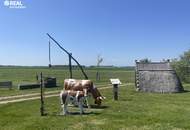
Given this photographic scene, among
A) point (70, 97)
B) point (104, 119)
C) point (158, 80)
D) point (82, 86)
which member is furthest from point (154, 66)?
point (104, 119)

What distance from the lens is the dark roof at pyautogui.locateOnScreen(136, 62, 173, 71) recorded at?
37.0 meters

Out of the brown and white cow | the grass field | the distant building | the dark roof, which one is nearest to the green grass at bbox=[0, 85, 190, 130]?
the grass field

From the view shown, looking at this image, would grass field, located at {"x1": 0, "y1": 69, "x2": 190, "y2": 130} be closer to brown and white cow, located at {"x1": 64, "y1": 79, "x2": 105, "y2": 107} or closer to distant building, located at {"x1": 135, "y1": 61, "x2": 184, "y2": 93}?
brown and white cow, located at {"x1": 64, "y1": 79, "x2": 105, "y2": 107}

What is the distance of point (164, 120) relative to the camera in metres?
16.7

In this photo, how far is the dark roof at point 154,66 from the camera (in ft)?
121

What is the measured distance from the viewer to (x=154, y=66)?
124 feet

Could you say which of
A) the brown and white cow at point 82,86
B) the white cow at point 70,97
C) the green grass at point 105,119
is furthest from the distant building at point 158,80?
the white cow at point 70,97

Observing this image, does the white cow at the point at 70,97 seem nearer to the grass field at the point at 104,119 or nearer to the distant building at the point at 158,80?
the grass field at the point at 104,119

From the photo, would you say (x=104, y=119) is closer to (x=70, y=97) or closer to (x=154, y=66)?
(x=70, y=97)

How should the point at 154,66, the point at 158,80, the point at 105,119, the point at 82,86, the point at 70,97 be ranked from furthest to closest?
the point at 154,66 < the point at 158,80 < the point at 82,86 < the point at 70,97 < the point at 105,119

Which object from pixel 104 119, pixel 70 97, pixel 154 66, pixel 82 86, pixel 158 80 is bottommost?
pixel 104 119

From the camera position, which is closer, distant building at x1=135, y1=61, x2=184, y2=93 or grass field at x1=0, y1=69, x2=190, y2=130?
grass field at x1=0, y1=69, x2=190, y2=130

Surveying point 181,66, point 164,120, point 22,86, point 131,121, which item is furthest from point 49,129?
point 181,66

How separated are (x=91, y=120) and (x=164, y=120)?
11.1 feet
